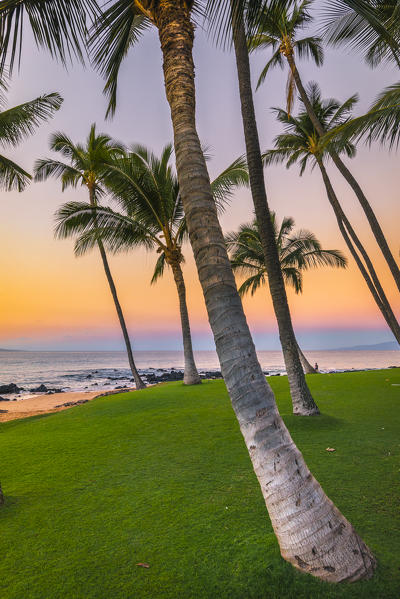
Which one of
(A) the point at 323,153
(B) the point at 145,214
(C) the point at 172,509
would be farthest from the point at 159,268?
(C) the point at 172,509

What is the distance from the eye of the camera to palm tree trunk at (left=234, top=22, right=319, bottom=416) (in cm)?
663

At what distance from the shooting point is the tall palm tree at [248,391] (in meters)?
2.13

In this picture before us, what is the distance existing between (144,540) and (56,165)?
676 inches

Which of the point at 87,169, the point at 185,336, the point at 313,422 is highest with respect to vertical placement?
the point at 87,169

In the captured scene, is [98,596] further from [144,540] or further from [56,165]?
[56,165]

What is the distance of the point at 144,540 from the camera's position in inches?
107

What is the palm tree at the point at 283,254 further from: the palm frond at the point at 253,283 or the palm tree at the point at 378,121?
the palm tree at the point at 378,121

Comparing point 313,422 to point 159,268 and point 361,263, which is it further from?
point 159,268

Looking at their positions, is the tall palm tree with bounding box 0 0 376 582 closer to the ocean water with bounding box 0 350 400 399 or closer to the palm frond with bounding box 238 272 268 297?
the palm frond with bounding box 238 272 268 297

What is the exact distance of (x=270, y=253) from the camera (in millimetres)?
6852

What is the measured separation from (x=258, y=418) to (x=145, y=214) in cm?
1250

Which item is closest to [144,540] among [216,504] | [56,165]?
[216,504]

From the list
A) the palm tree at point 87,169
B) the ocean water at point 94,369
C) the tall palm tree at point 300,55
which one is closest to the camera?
the tall palm tree at point 300,55

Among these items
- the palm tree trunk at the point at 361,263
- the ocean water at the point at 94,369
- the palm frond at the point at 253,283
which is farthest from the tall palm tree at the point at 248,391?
the ocean water at the point at 94,369
